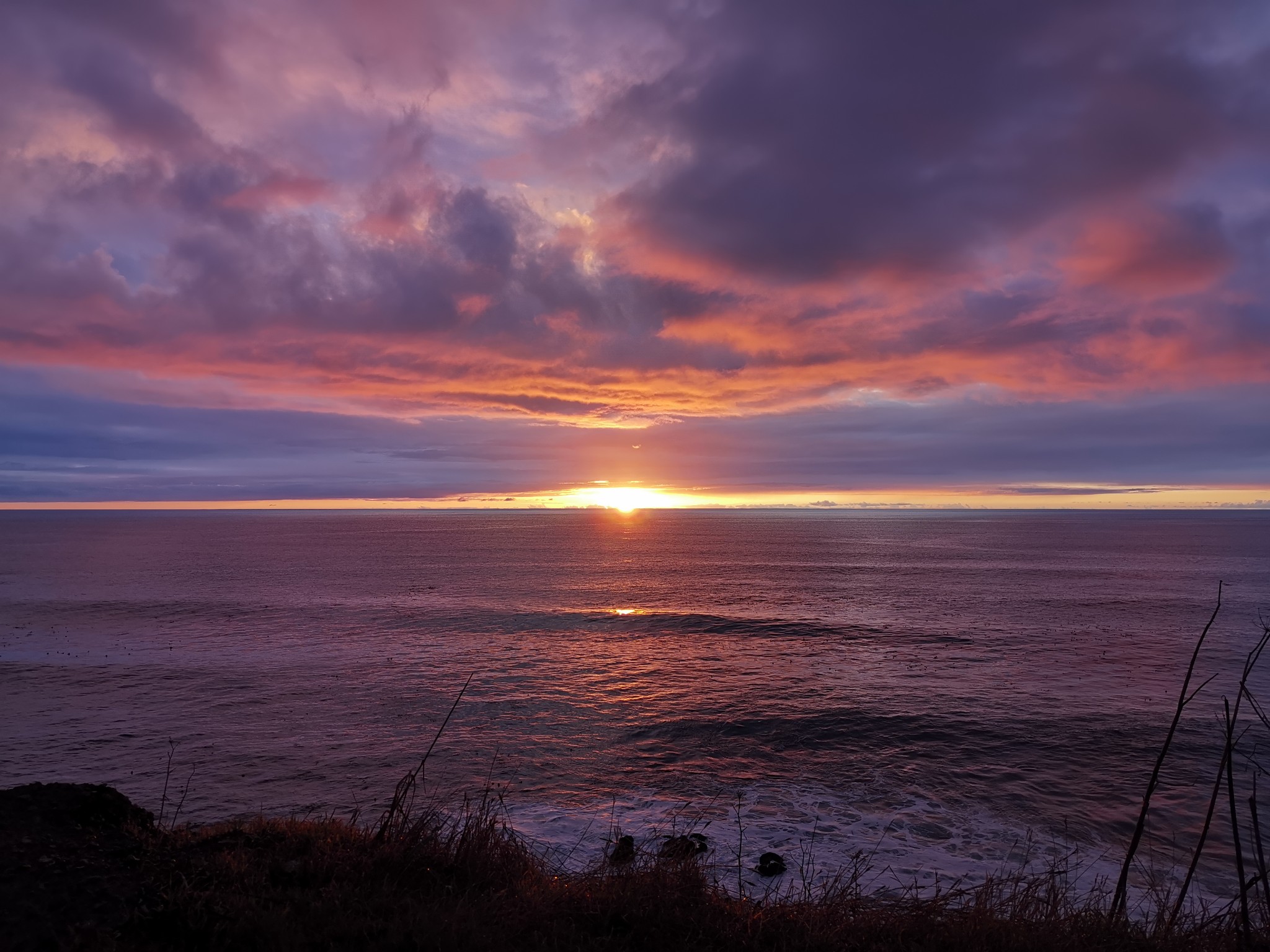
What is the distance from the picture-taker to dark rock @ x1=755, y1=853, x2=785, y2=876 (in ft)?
38.5

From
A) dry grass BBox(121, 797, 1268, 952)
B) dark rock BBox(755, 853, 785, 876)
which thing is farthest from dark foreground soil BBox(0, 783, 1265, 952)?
dark rock BBox(755, 853, 785, 876)

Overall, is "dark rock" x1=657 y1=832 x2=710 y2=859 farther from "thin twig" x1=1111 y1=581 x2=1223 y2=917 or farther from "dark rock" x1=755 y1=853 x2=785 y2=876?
"thin twig" x1=1111 y1=581 x2=1223 y2=917

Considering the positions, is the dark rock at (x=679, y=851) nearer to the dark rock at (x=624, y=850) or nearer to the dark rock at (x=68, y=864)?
the dark rock at (x=624, y=850)

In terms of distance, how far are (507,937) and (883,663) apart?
2728 centimetres

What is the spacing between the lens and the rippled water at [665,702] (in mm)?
15328

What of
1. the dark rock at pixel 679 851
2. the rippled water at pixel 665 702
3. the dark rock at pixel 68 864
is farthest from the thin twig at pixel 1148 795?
the dark rock at pixel 68 864

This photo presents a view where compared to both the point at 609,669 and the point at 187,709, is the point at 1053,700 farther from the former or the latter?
the point at 187,709

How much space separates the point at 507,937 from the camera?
6.43 metres

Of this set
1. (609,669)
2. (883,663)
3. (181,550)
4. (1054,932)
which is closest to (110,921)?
(1054,932)

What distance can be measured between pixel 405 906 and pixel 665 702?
1817 centimetres

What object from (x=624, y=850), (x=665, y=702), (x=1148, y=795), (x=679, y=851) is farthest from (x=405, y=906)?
(x=665, y=702)

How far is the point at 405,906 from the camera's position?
22.7 ft

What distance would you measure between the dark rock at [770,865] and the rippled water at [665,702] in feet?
3.80

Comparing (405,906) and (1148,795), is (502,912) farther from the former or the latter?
(1148,795)
